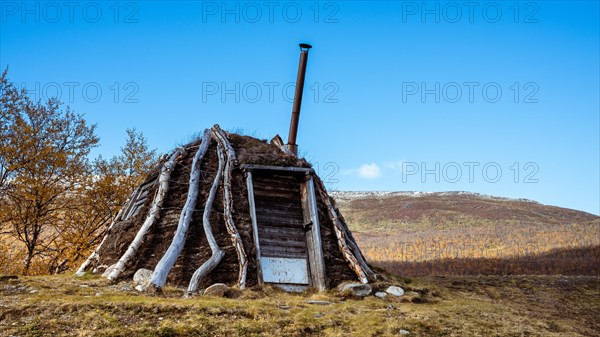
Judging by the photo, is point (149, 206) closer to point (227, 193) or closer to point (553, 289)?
point (227, 193)

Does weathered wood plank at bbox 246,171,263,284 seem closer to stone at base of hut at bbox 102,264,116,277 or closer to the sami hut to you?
the sami hut

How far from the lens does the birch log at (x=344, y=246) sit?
10.9m

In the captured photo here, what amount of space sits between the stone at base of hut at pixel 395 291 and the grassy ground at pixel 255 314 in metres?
0.19

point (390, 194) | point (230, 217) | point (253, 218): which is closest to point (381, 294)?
point (253, 218)

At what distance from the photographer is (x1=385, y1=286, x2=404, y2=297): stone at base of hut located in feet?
34.5

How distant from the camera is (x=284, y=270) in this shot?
10.8 metres

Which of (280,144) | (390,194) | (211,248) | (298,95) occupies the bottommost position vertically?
(211,248)

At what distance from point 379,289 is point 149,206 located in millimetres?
5446

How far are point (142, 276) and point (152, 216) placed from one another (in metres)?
1.58

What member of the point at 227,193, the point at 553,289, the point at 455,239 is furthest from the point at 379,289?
the point at 455,239

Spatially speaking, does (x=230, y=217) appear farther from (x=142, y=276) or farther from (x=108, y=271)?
(x=108, y=271)

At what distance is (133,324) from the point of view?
7211mm

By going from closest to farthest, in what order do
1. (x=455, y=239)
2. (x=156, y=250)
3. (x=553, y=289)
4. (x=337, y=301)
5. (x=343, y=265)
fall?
(x=337, y=301) → (x=156, y=250) → (x=343, y=265) → (x=553, y=289) → (x=455, y=239)

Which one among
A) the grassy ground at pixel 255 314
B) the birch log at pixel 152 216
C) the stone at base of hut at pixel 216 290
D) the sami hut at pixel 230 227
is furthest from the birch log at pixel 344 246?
the birch log at pixel 152 216
